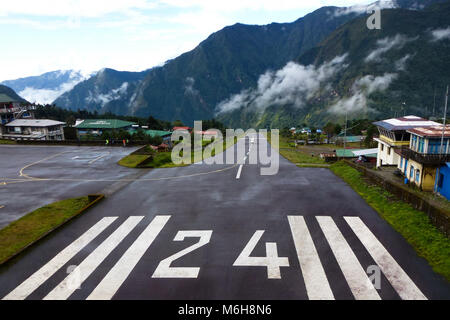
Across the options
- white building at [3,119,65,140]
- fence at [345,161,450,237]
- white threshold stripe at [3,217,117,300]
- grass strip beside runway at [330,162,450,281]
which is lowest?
white threshold stripe at [3,217,117,300]

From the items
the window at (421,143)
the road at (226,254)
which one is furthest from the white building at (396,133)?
the road at (226,254)

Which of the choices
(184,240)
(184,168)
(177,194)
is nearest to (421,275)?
(184,240)

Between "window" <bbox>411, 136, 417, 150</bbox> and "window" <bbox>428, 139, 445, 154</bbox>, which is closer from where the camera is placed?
"window" <bbox>428, 139, 445, 154</bbox>

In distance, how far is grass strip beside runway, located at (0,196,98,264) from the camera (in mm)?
17344

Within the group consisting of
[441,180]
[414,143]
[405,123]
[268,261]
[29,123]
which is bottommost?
[268,261]

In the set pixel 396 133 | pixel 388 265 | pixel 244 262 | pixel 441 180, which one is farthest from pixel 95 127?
pixel 388 265

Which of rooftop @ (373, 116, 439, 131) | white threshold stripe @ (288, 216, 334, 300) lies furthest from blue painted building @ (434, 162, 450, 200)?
white threshold stripe @ (288, 216, 334, 300)

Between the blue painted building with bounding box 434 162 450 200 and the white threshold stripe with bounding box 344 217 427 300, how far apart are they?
1177 centimetres

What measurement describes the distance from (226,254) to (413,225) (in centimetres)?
1200

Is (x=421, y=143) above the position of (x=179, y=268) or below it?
above

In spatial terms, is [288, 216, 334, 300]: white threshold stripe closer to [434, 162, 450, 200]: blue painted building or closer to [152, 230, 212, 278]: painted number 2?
[152, 230, 212, 278]: painted number 2

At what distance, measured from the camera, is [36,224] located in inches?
813

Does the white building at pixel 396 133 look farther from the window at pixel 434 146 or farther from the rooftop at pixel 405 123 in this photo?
the window at pixel 434 146

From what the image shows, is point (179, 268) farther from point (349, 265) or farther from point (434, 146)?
point (434, 146)
